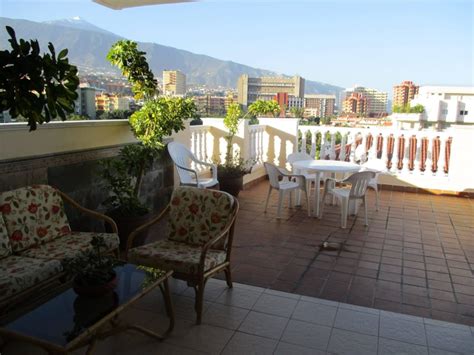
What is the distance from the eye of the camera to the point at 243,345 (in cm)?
241

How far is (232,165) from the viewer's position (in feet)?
20.5

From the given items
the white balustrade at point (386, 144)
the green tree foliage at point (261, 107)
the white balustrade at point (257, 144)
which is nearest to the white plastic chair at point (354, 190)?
the white balustrade at point (386, 144)

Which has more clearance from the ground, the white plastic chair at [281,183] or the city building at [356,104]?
the city building at [356,104]

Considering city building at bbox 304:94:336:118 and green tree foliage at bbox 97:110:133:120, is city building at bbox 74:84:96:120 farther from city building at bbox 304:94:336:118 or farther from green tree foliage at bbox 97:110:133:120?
city building at bbox 304:94:336:118

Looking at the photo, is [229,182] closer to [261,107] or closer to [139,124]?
[261,107]

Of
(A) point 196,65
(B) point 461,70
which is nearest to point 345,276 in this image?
(A) point 196,65

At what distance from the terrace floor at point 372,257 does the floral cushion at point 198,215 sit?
1.97 ft

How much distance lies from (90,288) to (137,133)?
101 inches

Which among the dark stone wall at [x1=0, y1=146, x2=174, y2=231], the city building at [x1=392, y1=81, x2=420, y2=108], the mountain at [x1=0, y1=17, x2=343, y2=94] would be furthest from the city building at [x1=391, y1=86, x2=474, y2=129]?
the dark stone wall at [x1=0, y1=146, x2=174, y2=231]

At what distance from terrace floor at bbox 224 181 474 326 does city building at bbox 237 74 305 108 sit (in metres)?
2.48

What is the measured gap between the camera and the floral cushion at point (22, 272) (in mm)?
2314

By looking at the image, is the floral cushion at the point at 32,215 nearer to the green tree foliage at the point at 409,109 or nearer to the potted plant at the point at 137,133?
the potted plant at the point at 137,133

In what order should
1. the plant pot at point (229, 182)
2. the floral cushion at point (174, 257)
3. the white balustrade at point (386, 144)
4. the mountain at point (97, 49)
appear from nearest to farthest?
the floral cushion at point (174, 257) → the mountain at point (97, 49) → the plant pot at point (229, 182) → the white balustrade at point (386, 144)

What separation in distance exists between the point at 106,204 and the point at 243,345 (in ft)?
7.37
